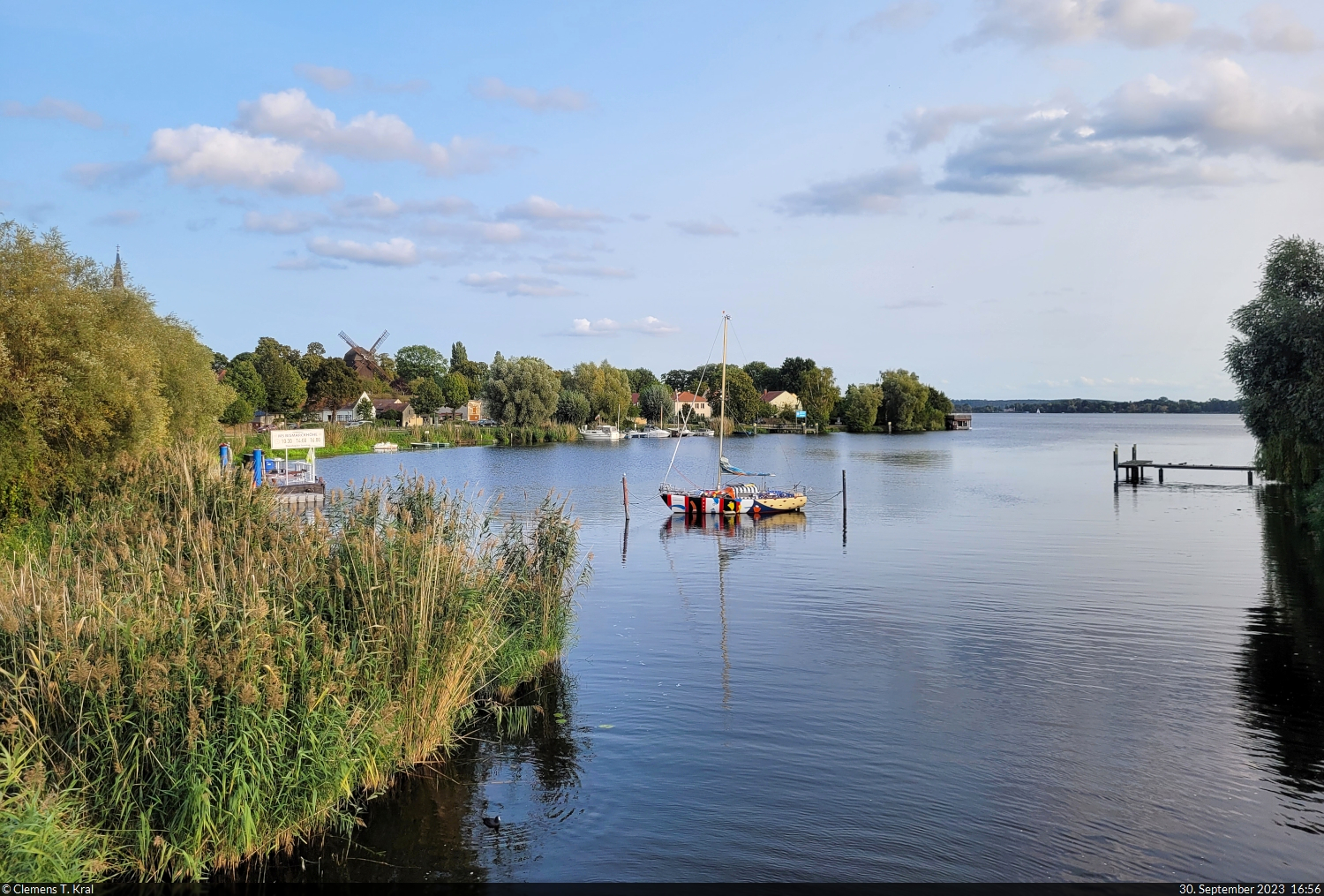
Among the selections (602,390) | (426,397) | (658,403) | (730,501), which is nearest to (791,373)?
(658,403)

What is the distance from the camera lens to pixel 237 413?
78250mm

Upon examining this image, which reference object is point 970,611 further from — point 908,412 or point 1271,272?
point 908,412

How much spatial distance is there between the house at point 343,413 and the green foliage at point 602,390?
31239 millimetres

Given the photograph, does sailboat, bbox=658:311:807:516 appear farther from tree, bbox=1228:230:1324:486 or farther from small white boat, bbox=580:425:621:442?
small white boat, bbox=580:425:621:442

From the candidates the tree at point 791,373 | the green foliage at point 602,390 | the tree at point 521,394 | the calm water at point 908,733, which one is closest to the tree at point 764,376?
the tree at point 791,373

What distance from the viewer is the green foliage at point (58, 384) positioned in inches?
801

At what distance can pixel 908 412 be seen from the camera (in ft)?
501

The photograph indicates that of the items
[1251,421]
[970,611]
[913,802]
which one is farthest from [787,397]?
[913,802]

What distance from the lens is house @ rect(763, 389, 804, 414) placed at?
16425 centimetres

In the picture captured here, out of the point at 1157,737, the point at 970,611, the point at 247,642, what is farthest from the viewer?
the point at 970,611

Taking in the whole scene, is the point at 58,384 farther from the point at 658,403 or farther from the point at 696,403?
the point at 696,403

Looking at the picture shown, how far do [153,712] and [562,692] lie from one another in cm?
733

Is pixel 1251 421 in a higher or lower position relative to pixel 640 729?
higher

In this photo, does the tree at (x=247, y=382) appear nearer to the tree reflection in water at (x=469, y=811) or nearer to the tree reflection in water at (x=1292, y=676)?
the tree reflection in water at (x=469, y=811)
